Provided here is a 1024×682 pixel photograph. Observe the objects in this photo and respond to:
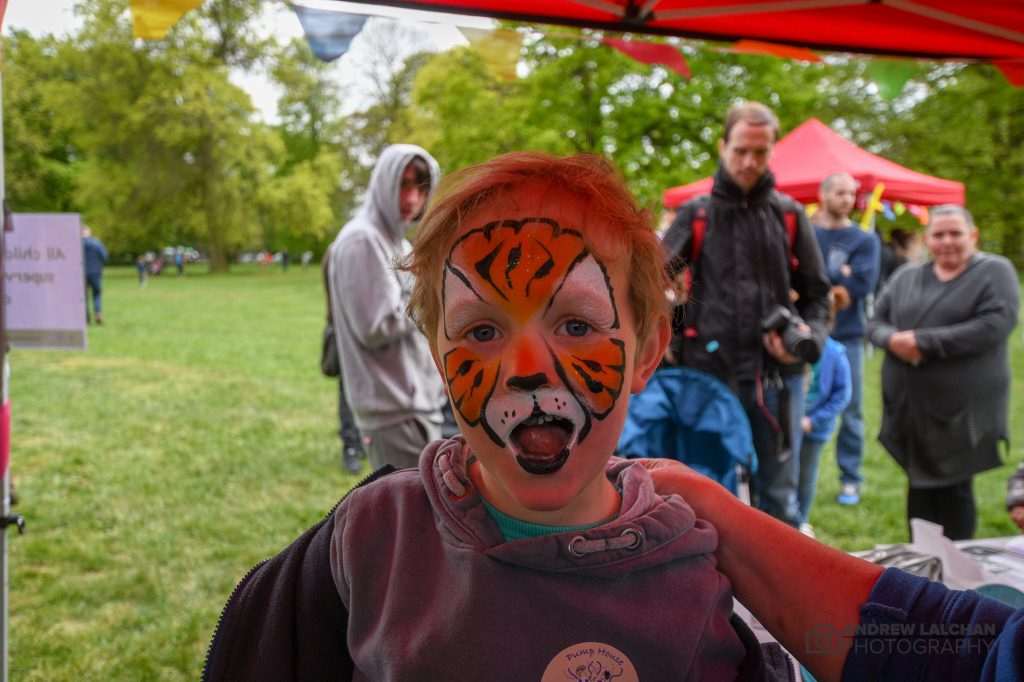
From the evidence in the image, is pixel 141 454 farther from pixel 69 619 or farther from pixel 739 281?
pixel 739 281

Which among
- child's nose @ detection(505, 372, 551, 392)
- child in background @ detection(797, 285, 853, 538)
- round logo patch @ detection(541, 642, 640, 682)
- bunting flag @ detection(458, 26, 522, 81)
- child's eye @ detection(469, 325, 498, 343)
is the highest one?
bunting flag @ detection(458, 26, 522, 81)

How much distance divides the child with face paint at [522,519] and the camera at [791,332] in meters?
2.01

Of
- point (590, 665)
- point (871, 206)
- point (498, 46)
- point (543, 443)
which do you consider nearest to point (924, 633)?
point (590, 665)

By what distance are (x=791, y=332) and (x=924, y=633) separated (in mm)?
2188

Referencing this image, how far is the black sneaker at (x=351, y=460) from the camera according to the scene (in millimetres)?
5802

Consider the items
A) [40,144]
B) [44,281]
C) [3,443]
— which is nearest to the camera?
[3,443]

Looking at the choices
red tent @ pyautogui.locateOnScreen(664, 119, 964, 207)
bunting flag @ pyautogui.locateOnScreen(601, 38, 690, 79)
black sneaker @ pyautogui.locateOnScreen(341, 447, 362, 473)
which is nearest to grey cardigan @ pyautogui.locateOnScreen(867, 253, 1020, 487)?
bunting flag @ pyautogui.locateOnScreen(601, 38, 690, 79)

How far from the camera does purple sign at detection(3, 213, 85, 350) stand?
2469 millimetres

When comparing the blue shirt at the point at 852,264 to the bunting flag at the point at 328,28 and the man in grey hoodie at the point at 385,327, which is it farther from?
the bunting flag at the point at 328,28

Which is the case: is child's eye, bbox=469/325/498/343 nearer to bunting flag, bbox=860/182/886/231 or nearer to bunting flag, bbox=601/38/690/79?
bunting flag, bbox=601/38/690/79

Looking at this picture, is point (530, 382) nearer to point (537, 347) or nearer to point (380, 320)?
point (537, 347)

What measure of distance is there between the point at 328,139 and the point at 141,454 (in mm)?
41791

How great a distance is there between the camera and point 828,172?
27.8 ft

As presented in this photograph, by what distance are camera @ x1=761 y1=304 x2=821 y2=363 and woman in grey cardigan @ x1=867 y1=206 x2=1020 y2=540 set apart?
95cm
